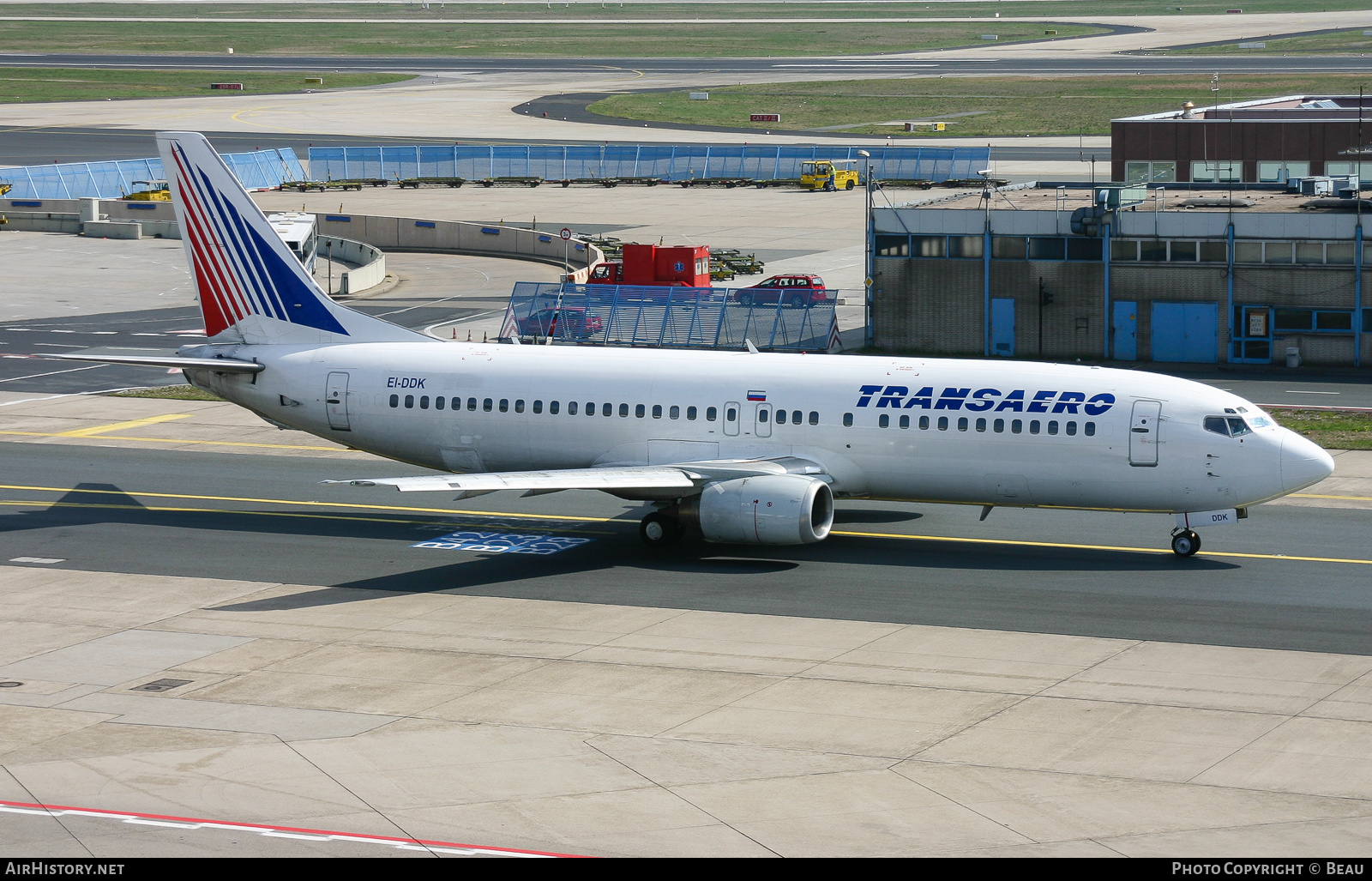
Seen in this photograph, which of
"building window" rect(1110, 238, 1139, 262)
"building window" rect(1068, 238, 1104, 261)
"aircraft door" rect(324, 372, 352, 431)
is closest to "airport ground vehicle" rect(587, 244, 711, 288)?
"building window" rect(1068, 238, 1104, 261)

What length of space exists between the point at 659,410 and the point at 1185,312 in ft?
109

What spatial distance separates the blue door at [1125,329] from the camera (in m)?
64.6

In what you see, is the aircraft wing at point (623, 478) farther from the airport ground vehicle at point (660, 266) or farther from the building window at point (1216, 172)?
the building window at point (1216, 172)

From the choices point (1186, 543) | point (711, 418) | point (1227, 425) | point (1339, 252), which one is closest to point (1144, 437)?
point (1227, 425)

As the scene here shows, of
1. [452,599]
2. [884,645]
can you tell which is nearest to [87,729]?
[452,599]

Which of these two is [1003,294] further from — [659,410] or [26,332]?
[26,332]

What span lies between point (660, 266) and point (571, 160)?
188 feet

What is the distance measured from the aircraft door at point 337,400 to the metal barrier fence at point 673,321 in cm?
2651

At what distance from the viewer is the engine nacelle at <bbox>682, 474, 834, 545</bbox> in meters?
35.1

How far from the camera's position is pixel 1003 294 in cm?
6644

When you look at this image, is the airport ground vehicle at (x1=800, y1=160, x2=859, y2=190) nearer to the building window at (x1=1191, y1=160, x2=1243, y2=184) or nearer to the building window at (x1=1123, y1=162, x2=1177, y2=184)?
the building window at (x1=1123, y1=162, x2=1177, y2=184)

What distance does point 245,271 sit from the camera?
4206 cm

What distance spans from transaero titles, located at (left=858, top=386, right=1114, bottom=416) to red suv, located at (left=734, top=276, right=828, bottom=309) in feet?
102

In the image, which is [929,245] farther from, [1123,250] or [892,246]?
[1123,250]
